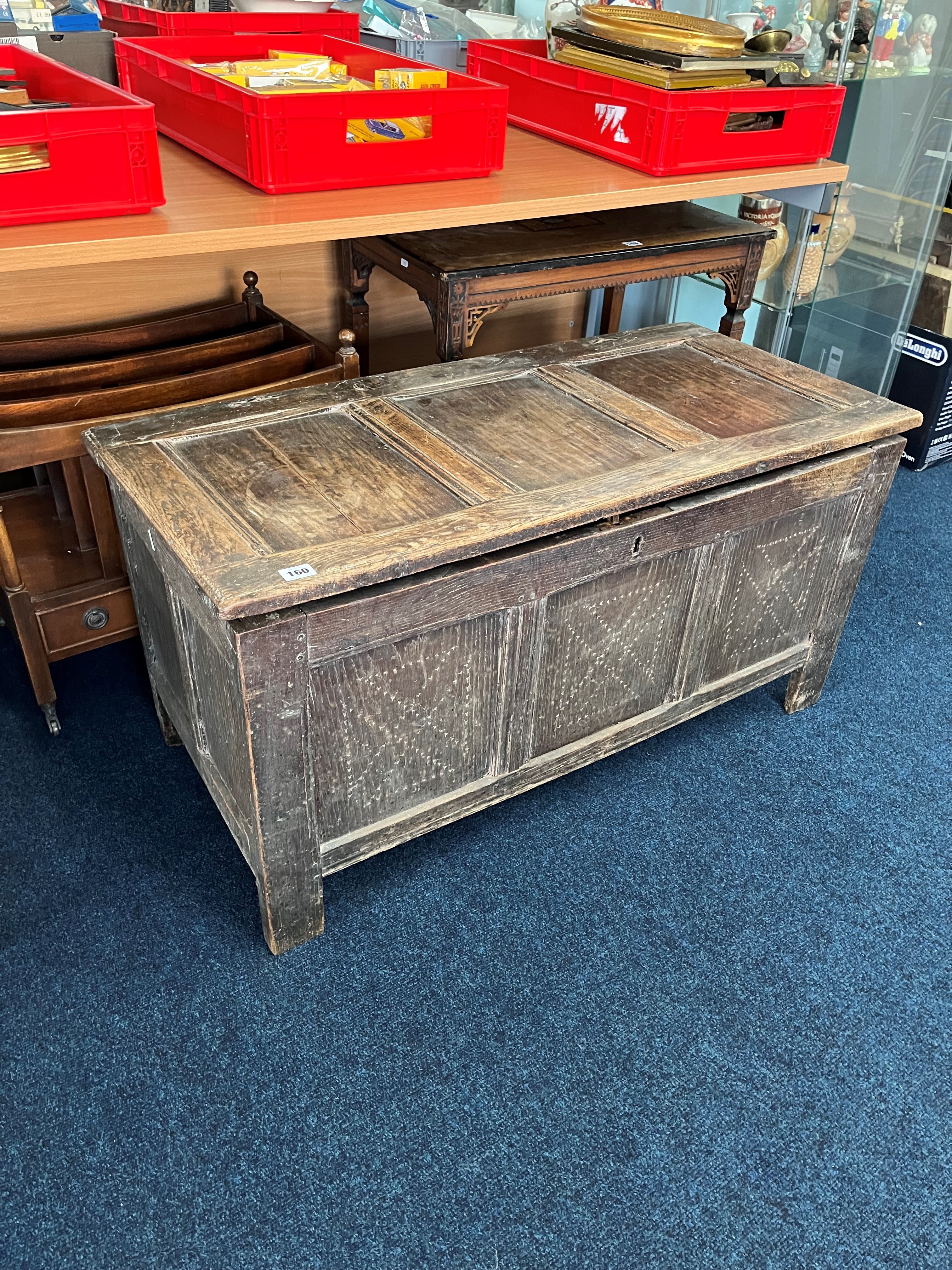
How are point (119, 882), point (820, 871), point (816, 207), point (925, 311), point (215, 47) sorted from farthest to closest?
point (925, 311), point (816, 207), point (215, 47), point (820, 871), point (119, 882)

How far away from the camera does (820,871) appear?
1.75 m

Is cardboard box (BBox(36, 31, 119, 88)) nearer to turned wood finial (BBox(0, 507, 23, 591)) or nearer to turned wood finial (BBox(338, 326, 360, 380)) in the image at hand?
turned wood finial (BBox(338, 326, 360, 380))

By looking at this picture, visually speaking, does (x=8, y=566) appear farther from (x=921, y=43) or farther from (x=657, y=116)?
(x=921, y=43)

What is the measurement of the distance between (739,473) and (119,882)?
1220 mm

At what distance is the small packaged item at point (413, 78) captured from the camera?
1.72 metres

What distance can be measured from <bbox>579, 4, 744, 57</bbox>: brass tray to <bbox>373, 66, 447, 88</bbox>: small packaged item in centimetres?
45

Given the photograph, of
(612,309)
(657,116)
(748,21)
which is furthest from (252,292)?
(748,21)

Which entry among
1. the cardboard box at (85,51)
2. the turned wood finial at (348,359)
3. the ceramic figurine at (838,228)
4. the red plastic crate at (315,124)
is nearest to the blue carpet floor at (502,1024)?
the turned wood finial at (348,359)

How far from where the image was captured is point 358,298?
6.99ft

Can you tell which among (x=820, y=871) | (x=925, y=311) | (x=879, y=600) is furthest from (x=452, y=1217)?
(x=925, y=311)

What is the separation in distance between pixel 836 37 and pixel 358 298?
63.4 inches

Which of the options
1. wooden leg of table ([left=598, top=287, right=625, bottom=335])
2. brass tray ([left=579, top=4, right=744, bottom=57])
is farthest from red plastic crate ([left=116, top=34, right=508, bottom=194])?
wooden leg of table ([left=598, top=287, right=625, bottom=335])

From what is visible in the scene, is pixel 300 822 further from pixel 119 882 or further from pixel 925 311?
pixel 925 311

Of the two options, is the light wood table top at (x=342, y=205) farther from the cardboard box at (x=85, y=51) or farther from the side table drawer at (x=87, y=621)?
the side table drawer at (x=87, y=621)
